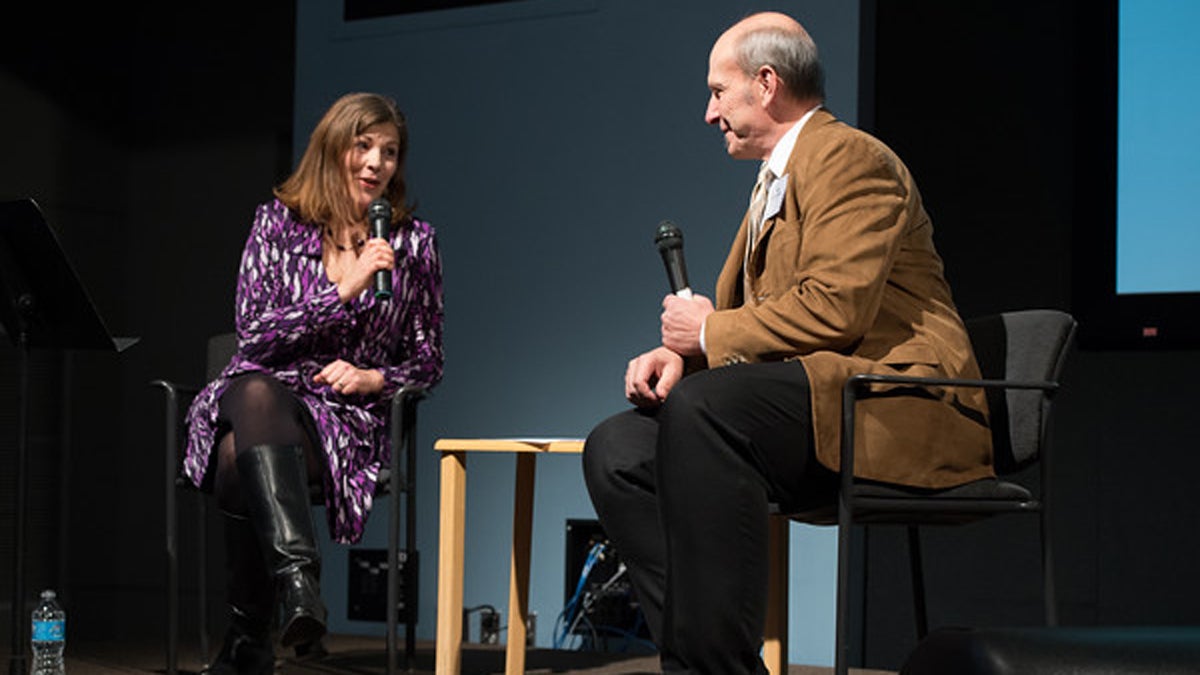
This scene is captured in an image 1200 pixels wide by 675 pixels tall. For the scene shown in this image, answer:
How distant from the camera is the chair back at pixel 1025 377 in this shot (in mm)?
2287

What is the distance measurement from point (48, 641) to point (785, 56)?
1.88 m

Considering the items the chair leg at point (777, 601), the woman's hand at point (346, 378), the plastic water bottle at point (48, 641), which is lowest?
the plastic water bottle at point (48, 641)

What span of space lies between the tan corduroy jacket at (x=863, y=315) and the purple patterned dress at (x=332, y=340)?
1.07 metres

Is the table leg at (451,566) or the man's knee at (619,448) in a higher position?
the man's knee at (619,448)

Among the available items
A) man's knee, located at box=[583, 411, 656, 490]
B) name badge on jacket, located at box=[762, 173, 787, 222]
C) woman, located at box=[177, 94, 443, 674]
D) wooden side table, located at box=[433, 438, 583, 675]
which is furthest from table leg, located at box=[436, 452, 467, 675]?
name badge on jacket, located at box=[762, 173, 787, 222]

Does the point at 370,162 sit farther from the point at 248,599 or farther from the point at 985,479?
the point at 985,479

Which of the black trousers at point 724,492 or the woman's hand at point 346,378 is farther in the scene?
the woman's hand at point 346,378

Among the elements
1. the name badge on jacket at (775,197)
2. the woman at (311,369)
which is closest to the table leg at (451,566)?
the woman at (311,369)

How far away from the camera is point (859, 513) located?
2061 millimetres

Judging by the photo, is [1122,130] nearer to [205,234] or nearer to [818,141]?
[818,141]

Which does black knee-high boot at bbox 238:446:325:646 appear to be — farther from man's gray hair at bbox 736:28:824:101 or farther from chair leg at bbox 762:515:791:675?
man's gray hair at bbox 736:28:824:101

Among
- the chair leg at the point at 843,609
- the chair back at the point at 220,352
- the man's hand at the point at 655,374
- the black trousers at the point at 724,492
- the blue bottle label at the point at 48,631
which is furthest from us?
the chair back at the point at 220,352

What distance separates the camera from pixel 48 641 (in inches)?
116

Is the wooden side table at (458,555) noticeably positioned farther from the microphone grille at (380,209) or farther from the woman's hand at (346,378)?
the microphone grille at (380,209)
